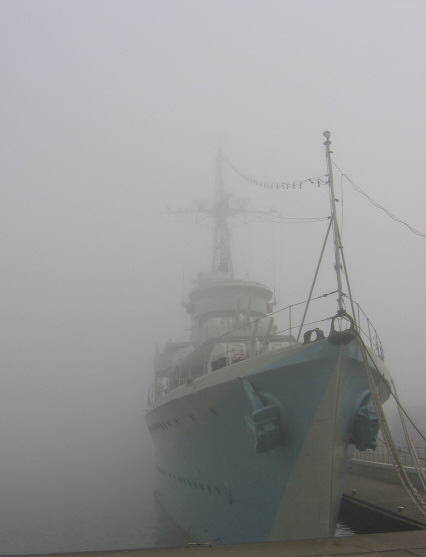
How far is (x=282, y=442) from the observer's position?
29.1 feet

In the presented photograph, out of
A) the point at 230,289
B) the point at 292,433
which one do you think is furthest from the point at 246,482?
the point at 230,289

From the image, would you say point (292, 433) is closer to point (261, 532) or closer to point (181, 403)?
point (261, 532)

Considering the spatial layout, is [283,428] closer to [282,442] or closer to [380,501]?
[282,442]

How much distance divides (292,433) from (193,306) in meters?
11.4

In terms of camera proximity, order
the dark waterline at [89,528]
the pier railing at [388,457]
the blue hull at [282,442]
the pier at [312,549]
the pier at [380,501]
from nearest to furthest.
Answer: the pier at [312,549], the blue hull at [282,442], the pier at [380,501], the dark waterline at [89,528], the pier railing at [388,457]

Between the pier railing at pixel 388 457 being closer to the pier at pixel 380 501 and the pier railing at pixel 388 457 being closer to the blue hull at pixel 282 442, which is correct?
the pier at pixel 380 501

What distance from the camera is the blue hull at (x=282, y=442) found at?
8.27 metres

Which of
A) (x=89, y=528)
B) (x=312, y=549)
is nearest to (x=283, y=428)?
(x=312, y=549)

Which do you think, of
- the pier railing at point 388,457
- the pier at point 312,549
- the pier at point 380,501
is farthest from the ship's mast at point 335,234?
the pier railing at point 388,457

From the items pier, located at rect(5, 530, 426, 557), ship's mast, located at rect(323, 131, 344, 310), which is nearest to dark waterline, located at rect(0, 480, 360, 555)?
ship's mast, located at rect(323, 131, 344, 310)

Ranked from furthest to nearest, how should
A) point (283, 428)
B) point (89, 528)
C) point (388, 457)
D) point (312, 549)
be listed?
1. point (388, 457)
2. point (89, 528)
3. point (283, 428)
4. point (312, 549)

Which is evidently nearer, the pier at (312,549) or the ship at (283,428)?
the pier at (312,549)

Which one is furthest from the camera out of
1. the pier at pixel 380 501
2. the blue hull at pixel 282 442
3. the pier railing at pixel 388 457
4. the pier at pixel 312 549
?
the pier railing at pixel 388 457

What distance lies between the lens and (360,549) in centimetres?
539
